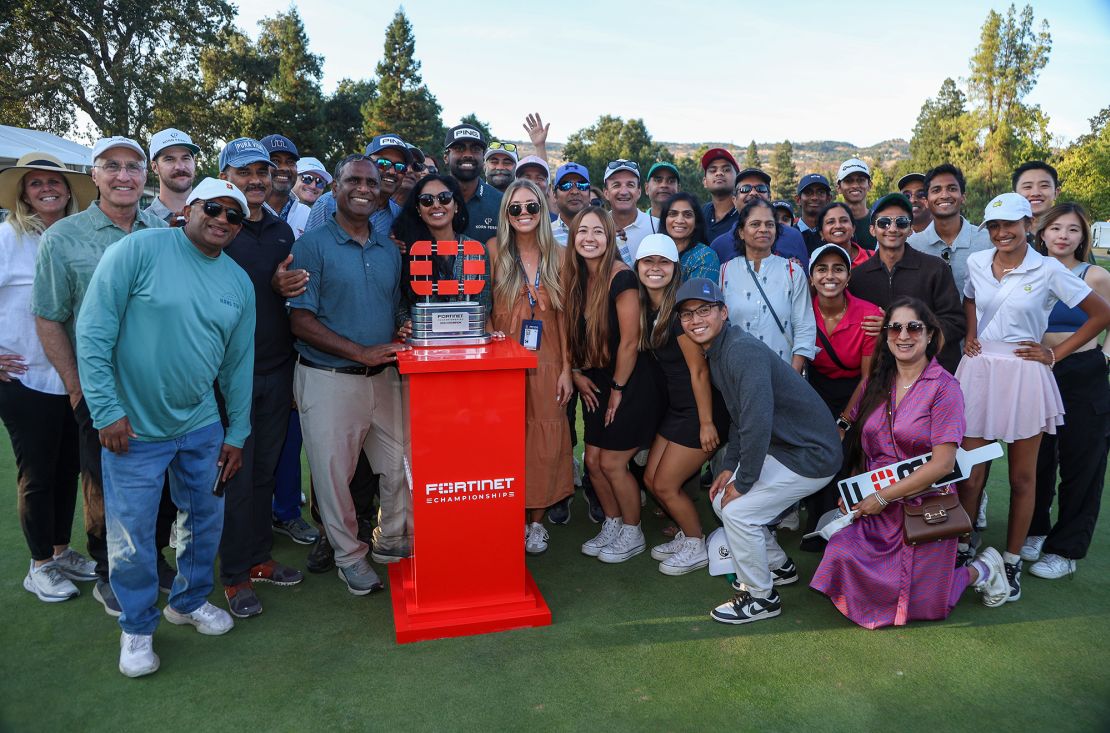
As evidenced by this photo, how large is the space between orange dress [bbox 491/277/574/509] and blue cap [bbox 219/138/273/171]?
1.55 meters

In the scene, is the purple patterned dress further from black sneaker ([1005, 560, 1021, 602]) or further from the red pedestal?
the red pedestal

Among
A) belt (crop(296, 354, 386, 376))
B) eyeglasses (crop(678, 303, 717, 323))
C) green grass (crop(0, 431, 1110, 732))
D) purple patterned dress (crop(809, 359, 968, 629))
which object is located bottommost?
green grass (crop(0, 431, 1110, 732))

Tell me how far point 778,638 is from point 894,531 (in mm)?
854

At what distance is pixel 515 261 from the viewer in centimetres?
412

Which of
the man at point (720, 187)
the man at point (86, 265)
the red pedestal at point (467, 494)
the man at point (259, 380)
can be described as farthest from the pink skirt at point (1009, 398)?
the man at point (86, 265)

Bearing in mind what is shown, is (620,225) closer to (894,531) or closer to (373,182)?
(373,182)

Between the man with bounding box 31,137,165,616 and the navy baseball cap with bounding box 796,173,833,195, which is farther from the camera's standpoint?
the navy baseball cap with bounding box 796,173,833,195

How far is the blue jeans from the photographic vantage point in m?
3.00

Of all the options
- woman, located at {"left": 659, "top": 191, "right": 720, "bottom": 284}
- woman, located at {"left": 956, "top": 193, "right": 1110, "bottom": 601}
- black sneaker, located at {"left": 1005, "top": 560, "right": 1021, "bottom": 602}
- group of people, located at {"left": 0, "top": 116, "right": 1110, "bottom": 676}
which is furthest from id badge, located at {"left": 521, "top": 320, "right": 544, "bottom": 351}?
black sneaker, located at {"left": 1005, "top": 560, "right": 1021, "bottom": 602}

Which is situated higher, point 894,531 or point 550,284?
point 550,284

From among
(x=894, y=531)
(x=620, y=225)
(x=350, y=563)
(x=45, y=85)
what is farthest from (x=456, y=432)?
(x=45, y=85)

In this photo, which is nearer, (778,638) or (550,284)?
(778,638)

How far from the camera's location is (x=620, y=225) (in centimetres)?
591

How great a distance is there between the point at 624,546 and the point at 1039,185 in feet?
11.6
